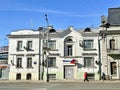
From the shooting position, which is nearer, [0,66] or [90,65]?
[90,65]

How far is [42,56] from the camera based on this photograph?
49.9 m

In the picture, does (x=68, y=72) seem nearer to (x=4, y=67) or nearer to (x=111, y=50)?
(x=111, y=50)

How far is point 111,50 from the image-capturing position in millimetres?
46688

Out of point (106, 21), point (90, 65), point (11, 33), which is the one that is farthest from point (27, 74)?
point (106, 21)

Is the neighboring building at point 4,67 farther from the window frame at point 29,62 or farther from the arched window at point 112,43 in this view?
the arched window at point 112,43

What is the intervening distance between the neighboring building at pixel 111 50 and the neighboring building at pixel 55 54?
1.41 metres

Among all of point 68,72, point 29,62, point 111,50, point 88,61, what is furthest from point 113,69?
point 29,62

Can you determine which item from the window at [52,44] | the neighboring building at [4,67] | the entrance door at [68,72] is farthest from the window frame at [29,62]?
the entrance door at [68,72]

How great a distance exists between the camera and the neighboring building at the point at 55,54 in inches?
1906

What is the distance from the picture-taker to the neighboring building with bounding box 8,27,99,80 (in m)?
48.4

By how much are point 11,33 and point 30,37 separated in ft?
12.1

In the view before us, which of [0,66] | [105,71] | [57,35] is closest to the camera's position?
[105,71]

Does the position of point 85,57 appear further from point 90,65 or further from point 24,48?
point 24,48

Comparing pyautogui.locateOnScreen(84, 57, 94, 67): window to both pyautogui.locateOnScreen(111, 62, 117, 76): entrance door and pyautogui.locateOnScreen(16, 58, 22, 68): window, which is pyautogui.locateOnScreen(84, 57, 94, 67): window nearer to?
pyautogui.locateOnScreen(111, 62, 117, 76): entrance door
